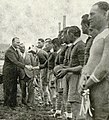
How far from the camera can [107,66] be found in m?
4.01

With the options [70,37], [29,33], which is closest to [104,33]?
[70,37]

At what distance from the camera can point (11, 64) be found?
11.4 m

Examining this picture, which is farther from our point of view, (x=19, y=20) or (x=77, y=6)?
(x=19, y=20)

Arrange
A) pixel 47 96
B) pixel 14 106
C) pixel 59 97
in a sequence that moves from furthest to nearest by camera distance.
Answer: pixel 47 96, pixel 14 106, pixel 59 97

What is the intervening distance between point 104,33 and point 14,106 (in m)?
7.63

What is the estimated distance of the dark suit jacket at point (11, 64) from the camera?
36.8 ft

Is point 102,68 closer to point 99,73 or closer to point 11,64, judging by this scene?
point 99,73

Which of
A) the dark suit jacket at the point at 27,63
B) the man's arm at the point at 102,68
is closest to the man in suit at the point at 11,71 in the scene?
the dark suit jacket at the point at 27,63

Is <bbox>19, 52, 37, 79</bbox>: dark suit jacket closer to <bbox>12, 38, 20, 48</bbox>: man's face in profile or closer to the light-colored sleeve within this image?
<bbox>12, 38, 20, 48</bbox>: man's face in profile

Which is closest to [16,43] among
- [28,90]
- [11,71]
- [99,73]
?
[11,71]

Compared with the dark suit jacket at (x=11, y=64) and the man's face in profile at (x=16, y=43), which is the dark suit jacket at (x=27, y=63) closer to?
the dark suit jacket at (x=11, y=64)

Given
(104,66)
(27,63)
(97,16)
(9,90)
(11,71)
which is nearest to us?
(104,66)

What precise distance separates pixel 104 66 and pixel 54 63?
5.60m

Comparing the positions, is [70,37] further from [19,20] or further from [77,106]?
[19,20]
